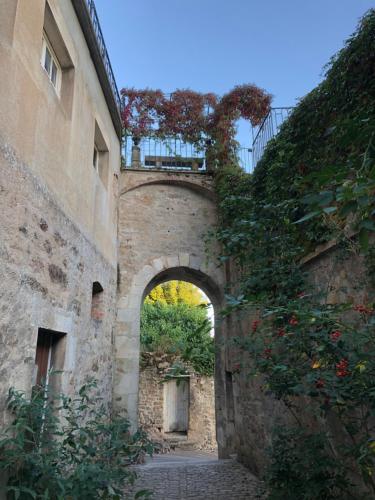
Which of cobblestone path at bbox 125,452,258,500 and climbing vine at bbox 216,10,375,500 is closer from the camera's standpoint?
climbing vine at bbox 216,10,375,500

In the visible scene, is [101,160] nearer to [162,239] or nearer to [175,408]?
[162,239]

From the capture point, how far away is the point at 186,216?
8.08 m

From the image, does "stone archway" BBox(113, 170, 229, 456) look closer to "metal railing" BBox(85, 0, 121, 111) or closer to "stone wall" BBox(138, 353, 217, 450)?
"metal railing" BBox(85, 0, 121, 111)

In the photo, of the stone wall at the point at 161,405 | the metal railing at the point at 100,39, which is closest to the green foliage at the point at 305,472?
the metal railing at the point at 100,39

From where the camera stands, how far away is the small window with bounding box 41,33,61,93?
12.4 feet

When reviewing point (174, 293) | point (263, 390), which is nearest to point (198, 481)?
point (263, 390)

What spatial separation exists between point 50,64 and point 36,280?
2.36m

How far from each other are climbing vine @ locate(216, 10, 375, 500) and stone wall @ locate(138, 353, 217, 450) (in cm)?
832

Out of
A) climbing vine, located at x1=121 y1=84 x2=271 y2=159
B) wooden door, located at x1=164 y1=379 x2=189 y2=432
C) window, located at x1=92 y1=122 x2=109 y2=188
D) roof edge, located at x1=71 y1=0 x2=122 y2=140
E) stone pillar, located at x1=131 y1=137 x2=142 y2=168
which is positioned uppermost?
climbing vine, located at x1=121 y1=84 x2=271 y2=159

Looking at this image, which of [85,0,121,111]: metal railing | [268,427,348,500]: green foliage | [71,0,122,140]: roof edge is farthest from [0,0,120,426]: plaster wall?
[268,427,348,500]: green foliage

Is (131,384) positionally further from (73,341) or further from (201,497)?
(73,341)

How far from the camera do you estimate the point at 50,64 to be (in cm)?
391

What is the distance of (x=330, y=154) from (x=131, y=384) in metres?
5.20

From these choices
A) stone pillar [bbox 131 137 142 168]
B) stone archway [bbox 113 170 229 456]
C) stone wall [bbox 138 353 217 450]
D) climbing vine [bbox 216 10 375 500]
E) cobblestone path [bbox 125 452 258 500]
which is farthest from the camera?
stone wall [bbox 138 353 217 450]
